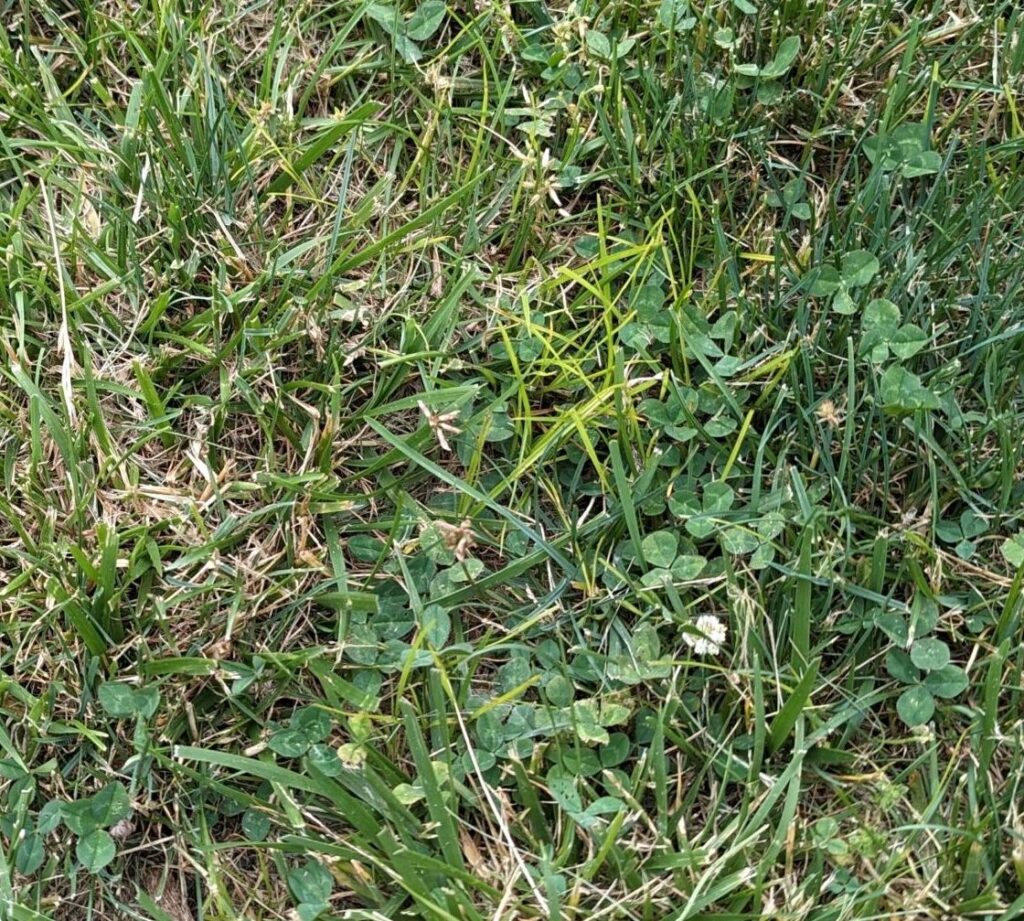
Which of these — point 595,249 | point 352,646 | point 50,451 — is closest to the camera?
point 352,646

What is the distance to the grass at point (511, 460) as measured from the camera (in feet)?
5.81

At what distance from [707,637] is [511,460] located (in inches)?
17.5

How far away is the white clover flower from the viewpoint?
5.99ft

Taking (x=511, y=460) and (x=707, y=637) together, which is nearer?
(x=707, y=637)

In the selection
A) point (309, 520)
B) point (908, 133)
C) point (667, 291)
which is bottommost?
point (309, 520)

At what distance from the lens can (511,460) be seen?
1995 millimetres

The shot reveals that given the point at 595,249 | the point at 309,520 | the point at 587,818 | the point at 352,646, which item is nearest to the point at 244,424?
the point at 309,520

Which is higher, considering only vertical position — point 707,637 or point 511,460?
point 511,460

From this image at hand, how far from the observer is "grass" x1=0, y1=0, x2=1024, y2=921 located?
1.77 metres

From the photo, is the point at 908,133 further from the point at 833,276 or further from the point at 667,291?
the point at 667,291

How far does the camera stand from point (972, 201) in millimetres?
2100

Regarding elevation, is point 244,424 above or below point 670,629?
above

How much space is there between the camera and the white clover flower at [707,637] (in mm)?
1825

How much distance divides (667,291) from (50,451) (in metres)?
1.11
